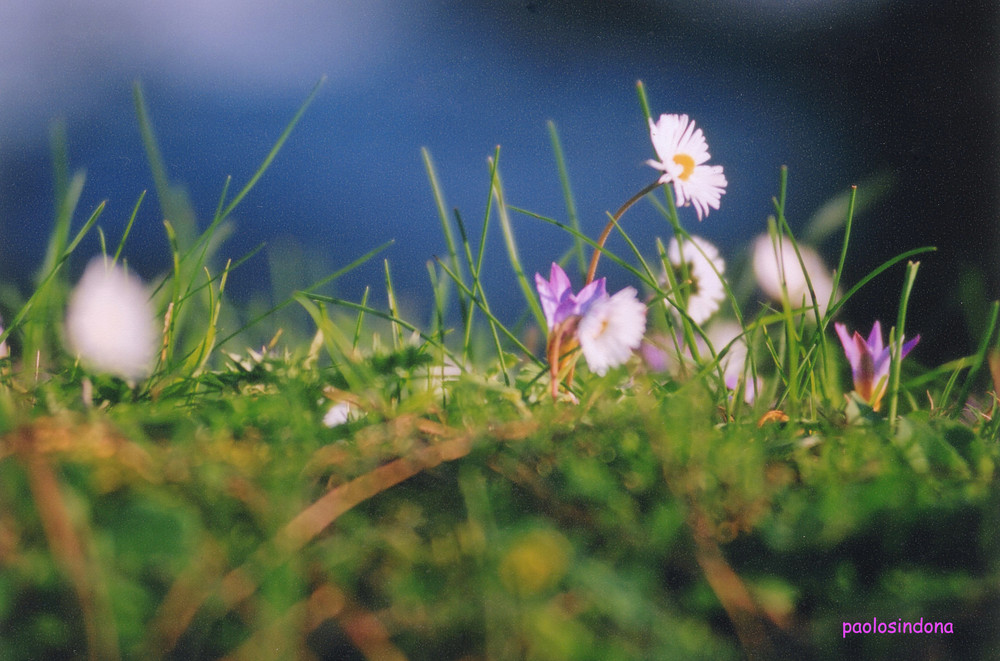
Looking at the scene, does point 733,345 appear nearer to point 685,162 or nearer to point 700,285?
point 700,285

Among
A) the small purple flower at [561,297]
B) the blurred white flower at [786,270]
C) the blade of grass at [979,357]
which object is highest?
the small purple flower at [561,297]

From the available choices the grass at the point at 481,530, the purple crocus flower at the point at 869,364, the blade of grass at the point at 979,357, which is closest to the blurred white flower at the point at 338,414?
the grass at the point at 481,530

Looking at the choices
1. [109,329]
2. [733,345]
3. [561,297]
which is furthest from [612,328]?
[109,329]

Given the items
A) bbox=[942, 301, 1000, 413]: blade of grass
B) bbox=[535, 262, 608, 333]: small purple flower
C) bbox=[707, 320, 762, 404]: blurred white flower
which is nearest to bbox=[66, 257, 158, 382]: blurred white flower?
bbox=[535, 262, 608, 333]: small purple flower

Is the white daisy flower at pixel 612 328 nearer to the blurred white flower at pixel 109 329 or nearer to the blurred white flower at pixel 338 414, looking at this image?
the blurred white flower at pixel 338 414

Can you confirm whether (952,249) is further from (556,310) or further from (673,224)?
(556,310)

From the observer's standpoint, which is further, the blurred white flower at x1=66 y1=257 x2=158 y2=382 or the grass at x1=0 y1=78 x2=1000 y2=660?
the blurred white flower at x1=66 y1=257 x2=158 y2=382

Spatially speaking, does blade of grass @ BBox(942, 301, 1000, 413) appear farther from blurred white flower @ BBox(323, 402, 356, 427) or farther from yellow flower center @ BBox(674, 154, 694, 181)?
blurred white flower @ BBox(323, 402, 356, 427)
